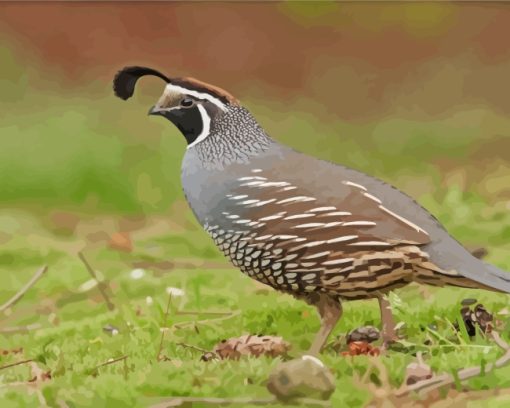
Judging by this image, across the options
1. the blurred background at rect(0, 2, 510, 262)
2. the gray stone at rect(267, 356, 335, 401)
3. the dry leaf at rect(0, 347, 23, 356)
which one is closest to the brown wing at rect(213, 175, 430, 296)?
the gray stone at rect(267, 356, 335, 401)

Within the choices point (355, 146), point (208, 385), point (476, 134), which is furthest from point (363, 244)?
point (476, 134)

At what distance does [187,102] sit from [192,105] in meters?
0.02

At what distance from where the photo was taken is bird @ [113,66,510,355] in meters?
3.80

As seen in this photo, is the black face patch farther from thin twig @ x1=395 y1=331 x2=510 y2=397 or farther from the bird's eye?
thin twig @ x1=395 y1=331 x2=510 y2=397

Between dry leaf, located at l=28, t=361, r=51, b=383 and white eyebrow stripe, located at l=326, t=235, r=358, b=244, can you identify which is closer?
dry leaf, located at l=28, t=361, r=51, b=383

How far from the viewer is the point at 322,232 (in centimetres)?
386

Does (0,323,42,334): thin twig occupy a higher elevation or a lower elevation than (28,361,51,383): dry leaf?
higher

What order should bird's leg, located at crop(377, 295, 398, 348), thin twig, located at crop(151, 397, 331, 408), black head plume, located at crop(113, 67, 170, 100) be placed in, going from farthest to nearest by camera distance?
black head plume, located at crop(113, 67, 170, 100), bird's leg, located at crop(377, 295, 398, 348), thin twig, located at crop(151, 397, 331, 408)

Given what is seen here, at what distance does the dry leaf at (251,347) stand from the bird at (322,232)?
0.41 ft

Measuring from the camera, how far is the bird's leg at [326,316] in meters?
3.93

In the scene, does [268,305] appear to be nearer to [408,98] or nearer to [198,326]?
[198,326]

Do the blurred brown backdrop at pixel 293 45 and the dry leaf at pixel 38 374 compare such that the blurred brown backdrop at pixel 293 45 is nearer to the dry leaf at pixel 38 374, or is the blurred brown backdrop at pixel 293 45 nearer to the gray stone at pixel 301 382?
the dry leaf at pixel 38 374

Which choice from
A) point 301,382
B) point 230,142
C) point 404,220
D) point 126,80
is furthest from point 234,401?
point 126,80

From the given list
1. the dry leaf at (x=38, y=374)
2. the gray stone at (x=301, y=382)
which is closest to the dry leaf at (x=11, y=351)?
the dry leaf at (x=38, y=374)
